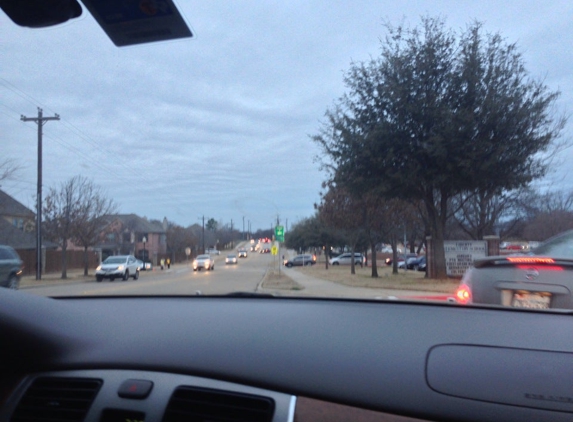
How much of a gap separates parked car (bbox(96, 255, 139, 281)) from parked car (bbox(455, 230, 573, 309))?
64.1ft

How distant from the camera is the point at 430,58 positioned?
69.9ft

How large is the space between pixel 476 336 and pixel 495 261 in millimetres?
2944

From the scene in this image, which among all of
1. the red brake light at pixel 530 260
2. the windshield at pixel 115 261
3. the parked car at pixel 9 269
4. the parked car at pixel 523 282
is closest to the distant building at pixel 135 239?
the windshield at pixel 115 261

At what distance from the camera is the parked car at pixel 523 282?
194 inches

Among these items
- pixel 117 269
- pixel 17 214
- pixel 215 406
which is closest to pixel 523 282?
pixel 215 406

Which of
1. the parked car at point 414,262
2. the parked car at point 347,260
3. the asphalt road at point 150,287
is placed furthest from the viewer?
the parked car at point 347,260

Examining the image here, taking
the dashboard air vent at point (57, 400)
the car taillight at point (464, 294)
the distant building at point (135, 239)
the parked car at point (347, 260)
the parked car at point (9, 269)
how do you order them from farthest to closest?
the distant building at point (135, 239) → the parked car at point (347, 260) → the parked car at point (9, 269) → the car taillight at point (464, 294) → the dashboard air vent at point (57, 400)

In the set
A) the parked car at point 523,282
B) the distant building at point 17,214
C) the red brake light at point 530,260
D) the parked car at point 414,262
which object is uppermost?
the distant building at point 17,214

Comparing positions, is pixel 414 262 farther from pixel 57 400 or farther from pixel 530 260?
pixel 57 400

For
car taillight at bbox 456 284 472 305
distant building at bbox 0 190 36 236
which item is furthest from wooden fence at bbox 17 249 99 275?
car taillight at bbox 456 284 472 305

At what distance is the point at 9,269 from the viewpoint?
11.2 metres

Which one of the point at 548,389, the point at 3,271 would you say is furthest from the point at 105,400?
the point at 3,271

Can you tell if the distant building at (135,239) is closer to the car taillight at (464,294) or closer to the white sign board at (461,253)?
the white sign board at (461,253)

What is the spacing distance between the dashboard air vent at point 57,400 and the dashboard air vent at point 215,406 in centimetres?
50
